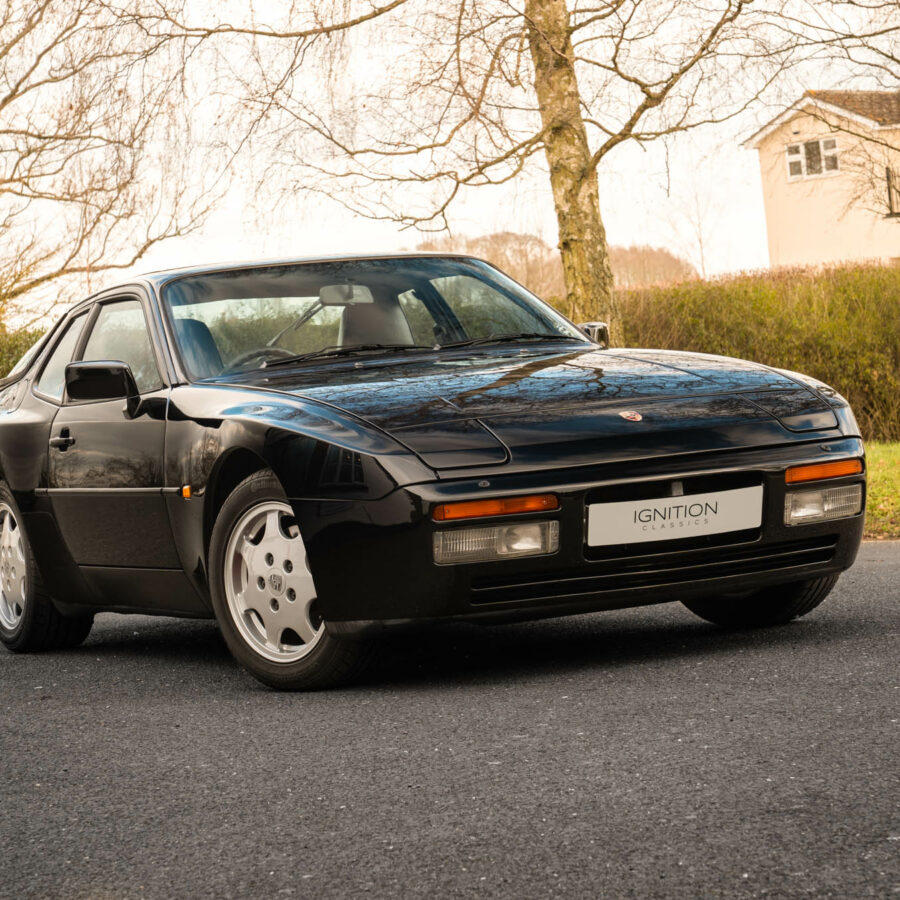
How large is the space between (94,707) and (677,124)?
33.6ft

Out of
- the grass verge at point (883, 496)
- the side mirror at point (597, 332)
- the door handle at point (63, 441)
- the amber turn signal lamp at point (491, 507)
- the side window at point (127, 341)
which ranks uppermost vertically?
the side window at point (127, 341)

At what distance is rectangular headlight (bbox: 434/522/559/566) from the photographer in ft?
15.4

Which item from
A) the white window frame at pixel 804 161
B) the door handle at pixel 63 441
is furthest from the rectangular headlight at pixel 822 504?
the white window frame at pixel 804 161

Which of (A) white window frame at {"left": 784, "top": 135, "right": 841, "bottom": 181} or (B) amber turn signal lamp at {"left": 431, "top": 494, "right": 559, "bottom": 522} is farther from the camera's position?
(A) white window frame at {"left": 784, "top": 135, "right": 841, "bottom": 181}

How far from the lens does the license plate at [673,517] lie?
4824mm

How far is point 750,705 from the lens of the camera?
14.2 ft

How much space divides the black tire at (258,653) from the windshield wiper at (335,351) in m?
0.76

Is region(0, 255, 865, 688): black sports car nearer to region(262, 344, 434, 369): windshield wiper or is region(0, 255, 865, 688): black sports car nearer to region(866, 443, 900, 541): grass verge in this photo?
region(262, 344, 434, 369): windshield wiper

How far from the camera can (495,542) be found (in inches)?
185

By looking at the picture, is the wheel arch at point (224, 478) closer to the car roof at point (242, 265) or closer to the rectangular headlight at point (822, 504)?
the car roof at point (242, 265)

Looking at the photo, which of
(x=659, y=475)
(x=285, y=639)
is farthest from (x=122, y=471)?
(x=659, y=475)

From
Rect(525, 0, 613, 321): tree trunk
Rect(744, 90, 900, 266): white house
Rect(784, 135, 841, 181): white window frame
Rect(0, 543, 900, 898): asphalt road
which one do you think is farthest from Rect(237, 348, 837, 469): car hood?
Rect(784, 135, 841, 181): white window frame

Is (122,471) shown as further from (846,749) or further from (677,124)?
(677,124)

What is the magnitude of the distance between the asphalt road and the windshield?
1.21m
